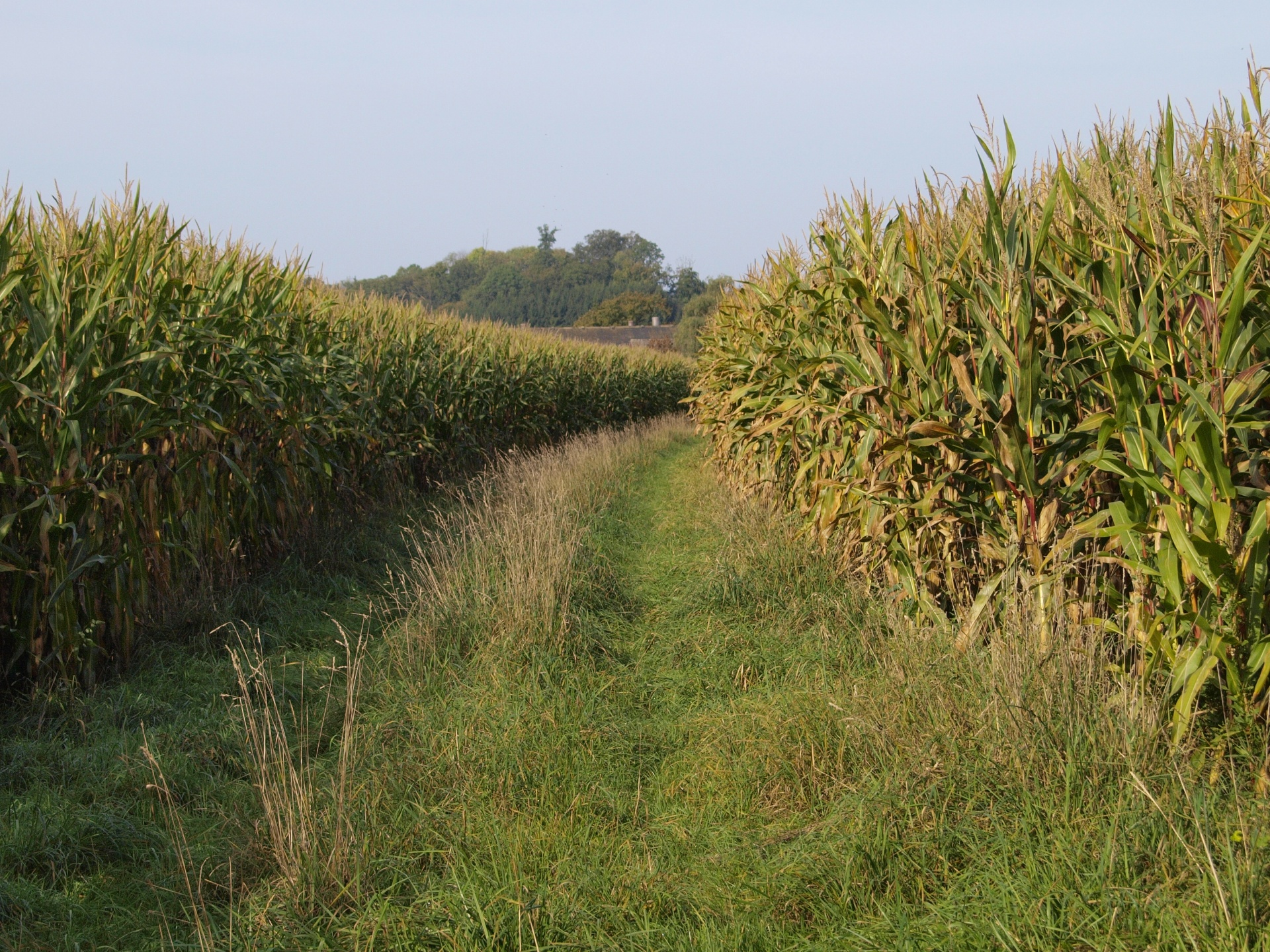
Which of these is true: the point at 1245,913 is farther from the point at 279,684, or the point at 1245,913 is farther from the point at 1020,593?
the point at 279,684

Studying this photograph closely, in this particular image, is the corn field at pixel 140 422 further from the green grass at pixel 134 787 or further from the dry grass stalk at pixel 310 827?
the dry grass stalk at pixel 310 827

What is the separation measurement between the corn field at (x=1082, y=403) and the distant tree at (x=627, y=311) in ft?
245

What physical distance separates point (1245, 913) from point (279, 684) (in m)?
4.20

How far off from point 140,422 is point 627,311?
75.9m

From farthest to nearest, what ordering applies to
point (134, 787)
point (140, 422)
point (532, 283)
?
point (532, 283) < point (140, 422) < point (134, 787)

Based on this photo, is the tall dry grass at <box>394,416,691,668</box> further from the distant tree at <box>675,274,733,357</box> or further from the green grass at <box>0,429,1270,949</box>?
the distant tree at <box>675,274,733,357</box>

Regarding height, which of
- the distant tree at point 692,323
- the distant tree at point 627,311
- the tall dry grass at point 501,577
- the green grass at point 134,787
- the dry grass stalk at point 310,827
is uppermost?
the distant tree at point 627,311

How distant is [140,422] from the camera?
4.70 m

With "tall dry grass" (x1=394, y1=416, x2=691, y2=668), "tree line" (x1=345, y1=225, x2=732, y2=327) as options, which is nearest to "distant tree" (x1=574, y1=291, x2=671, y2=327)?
"tree line" (x1=345, y1=225, x2=732, y2=327)

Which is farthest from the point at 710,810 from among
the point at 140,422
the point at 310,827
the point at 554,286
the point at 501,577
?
the point at 554,286

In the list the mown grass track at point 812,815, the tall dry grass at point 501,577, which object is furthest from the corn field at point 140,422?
the mown grass track at point 812,815

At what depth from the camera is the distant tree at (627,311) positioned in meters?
78.9

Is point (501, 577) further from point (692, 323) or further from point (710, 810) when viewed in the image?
point (692, 323)

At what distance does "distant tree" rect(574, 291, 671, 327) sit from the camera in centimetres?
7894
